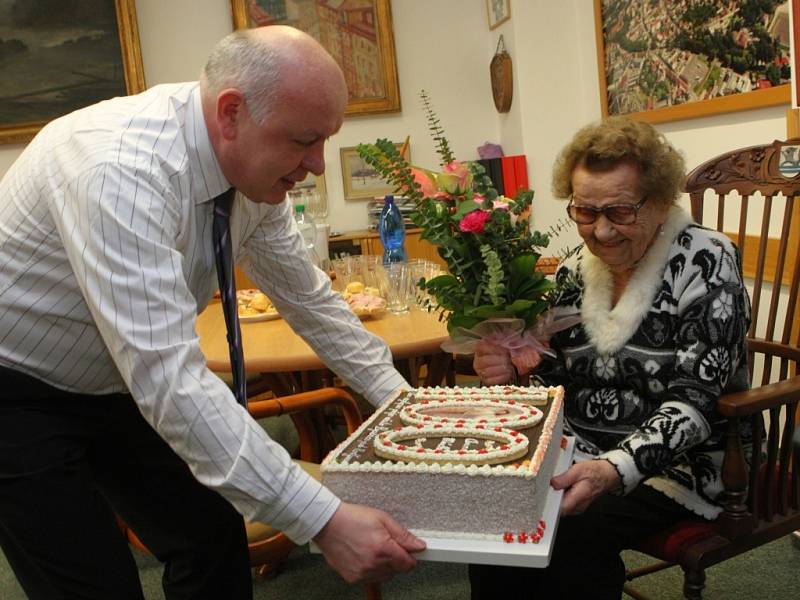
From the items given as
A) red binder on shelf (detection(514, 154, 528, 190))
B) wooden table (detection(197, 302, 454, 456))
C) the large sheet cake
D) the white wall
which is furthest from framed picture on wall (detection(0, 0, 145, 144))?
the large sheet cake

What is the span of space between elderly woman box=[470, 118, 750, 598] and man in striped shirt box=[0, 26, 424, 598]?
56 centimetres

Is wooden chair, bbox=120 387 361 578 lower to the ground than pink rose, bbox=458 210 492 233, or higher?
lower

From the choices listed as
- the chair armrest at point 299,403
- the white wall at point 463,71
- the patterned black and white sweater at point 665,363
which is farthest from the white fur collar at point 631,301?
the white wall at point 463,71

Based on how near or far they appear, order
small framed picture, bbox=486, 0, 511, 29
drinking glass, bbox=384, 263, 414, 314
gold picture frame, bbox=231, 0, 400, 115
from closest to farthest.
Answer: drinking glass, bbox=384, 263, 414, 314 < small framed picture, bbox=486, 0, 511, 29 < gold picture frame, bbox=231, 0, 400, 115

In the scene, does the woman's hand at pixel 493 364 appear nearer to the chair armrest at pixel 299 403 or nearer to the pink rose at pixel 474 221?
the pink rose at pixel 474 221

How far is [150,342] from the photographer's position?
110 cm

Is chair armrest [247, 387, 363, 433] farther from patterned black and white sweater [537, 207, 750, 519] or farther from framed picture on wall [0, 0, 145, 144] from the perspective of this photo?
framed picture on wall [0, 0, 145, 144]

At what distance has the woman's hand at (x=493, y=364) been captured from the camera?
5.37 feet

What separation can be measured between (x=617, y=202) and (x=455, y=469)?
788 millimetres

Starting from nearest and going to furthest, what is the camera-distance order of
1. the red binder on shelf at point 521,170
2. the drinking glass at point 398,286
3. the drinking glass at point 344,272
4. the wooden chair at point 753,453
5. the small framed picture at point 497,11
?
the wooden chair at point 753,453, the drinking glass at point 398,286, the drinking glass at point 344,272, the small framed picture at point 497,11, the red binder on shelf at point 521,170

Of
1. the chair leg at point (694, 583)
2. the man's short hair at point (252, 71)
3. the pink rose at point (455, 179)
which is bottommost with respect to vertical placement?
the chair leg at point (694, 583)

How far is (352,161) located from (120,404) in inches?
157

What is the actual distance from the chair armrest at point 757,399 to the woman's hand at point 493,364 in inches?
16.5

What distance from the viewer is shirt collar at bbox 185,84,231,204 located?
50.5 inches
